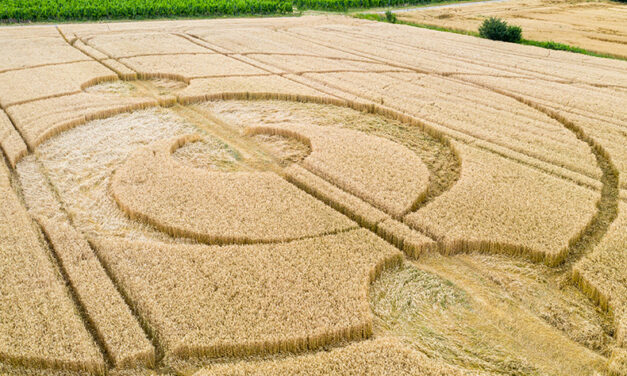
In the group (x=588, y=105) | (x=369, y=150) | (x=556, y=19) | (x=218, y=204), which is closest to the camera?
(x=218, y=204)

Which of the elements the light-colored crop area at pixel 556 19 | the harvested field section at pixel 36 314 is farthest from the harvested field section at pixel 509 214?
the light-colored crop area at pixel 556 19

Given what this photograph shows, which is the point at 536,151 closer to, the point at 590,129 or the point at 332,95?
the point at 590,129

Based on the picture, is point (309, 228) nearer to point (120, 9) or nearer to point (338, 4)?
point (120, 9)

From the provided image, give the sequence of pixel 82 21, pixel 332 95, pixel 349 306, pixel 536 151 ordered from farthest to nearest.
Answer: pixel 82 21
pixel 332 95
pixel 536 151
pixel 349 306

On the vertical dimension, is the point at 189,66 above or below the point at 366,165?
above

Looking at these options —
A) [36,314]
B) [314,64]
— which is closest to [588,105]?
[314,64]

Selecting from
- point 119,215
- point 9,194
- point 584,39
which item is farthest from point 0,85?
point 584,39

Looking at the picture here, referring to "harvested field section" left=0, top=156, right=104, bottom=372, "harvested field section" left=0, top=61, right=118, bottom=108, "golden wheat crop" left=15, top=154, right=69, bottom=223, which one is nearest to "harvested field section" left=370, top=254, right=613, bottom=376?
"harvested field section" left=0, top=156, right=104, bottom=372

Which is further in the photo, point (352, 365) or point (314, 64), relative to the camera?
point (314, 64)
